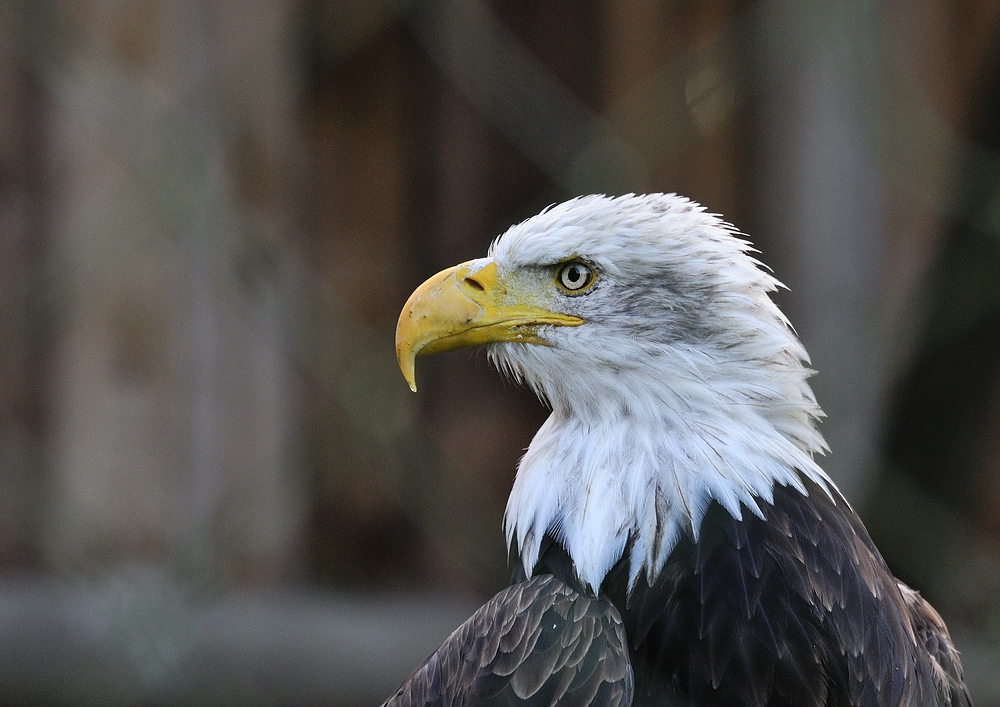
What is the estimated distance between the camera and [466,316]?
108cm

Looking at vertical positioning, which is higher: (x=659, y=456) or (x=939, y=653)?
(x=659, y=456)

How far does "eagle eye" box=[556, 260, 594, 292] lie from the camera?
1069 millimetres

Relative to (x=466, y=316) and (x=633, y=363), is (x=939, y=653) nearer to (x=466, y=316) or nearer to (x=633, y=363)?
(x=633, y=363)

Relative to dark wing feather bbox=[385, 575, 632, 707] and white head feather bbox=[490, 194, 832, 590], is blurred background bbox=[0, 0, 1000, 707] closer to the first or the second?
white head feather bbox=[490, 194, 832, 590]

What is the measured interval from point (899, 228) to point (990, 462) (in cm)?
39

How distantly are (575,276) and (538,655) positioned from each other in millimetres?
365

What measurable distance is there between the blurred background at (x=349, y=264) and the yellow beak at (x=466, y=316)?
610 millimetres

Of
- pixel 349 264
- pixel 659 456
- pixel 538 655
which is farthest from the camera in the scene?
pixel 349 264

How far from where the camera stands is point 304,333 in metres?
1.78

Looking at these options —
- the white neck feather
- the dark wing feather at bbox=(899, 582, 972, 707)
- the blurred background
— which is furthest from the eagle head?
the blurred background

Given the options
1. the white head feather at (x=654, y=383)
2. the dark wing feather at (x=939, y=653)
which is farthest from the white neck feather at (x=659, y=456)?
the dark wing feather at (x=939, y=653)

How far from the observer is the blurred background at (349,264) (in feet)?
5.52

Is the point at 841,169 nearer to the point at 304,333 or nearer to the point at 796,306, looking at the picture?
the point at 796,306

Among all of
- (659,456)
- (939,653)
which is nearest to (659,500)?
(659,456)
